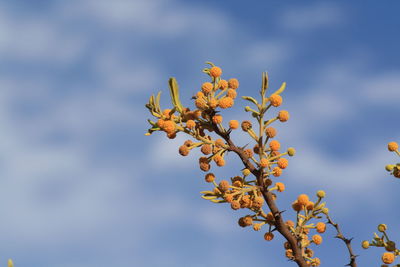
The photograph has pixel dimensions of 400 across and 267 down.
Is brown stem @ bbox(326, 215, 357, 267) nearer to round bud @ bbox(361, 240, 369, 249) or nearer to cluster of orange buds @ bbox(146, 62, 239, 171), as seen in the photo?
round bud @ bbox(361, 240, 369, 249)

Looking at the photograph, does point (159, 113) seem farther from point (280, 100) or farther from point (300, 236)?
point (300, 236)

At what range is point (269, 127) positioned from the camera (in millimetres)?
5824

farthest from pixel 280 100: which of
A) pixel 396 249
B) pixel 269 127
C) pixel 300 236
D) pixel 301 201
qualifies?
pixel 396 249

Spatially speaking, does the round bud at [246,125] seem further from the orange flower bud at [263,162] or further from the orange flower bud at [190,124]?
the orange flower bud at [190,124]

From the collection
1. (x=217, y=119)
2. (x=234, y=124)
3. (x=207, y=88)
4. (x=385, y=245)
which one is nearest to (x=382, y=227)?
(x=385, y=245)

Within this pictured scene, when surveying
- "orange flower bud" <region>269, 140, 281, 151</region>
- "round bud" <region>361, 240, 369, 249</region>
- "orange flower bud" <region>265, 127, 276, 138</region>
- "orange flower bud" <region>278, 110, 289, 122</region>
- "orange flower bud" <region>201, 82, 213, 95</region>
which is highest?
"orange flower bud" <region>201, 82, 213, 95</region>

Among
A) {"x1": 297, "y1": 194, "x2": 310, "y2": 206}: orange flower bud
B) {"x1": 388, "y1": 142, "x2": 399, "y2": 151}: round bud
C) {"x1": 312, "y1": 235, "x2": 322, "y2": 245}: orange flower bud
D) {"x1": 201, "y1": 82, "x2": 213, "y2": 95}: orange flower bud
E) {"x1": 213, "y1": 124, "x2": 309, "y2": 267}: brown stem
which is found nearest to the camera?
{"x1": 213, "y1": 124, "x2": 309, "y2": 267}: brown stem

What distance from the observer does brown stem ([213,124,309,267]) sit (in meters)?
5.61

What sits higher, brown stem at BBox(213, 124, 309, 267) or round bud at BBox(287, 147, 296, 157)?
round bud at BBox(287, 147, 296, 157)

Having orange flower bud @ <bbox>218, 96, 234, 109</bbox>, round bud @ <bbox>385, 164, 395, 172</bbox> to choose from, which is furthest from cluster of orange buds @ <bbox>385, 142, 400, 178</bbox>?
orange flower bud @ <bbox>218, 96, 234, 109</bbox>

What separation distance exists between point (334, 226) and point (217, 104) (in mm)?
1957

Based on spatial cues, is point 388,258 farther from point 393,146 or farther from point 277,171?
point 277,171

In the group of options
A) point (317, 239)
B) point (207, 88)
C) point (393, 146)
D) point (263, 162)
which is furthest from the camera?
point (393, 146)

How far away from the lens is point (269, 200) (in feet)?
18.5
